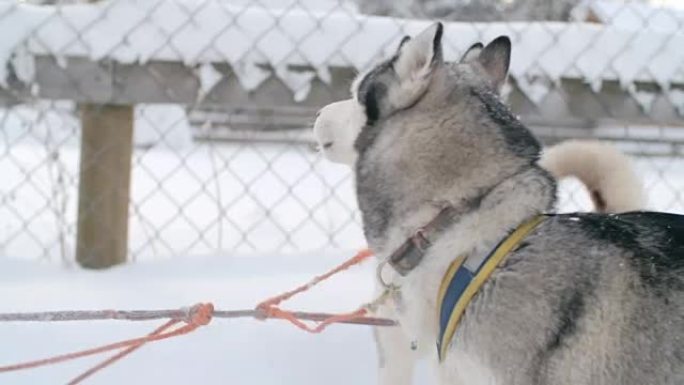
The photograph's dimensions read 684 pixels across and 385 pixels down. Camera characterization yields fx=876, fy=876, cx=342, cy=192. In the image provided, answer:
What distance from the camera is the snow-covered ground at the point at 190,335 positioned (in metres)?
1.77

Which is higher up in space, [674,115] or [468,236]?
[674,115]

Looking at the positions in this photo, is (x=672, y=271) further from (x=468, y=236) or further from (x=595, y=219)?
(x=468, y=236)

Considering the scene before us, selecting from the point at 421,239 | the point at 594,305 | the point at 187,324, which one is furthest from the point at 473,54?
the point at 187,324

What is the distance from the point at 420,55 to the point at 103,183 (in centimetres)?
113

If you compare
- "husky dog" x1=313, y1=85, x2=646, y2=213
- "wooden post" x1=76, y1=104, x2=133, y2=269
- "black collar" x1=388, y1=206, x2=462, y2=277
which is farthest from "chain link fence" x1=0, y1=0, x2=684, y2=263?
"black collar" x1=388, y1=206, x2=462, y2=277

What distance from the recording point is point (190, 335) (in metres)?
1.88

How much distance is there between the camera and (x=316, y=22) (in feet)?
7.06

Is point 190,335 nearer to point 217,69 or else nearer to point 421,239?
point 217,69

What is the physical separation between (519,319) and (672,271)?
0.65ft

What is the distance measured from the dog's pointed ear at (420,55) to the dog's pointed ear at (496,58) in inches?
7.4

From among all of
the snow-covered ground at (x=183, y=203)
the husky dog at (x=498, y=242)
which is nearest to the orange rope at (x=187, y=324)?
the husky dog at (x=498, y=242)

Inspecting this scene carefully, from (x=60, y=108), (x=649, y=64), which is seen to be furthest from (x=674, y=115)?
(x=60, y=108)

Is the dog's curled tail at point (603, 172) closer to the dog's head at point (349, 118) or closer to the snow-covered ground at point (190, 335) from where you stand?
the dog's head at point (349, 118)

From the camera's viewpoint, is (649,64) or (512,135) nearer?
(512,135)
